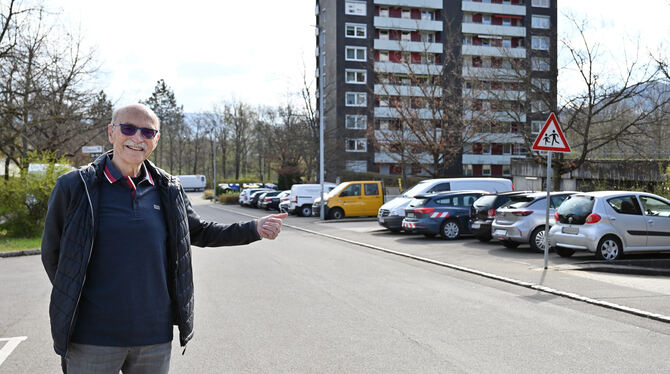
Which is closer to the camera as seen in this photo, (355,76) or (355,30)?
(355,30)

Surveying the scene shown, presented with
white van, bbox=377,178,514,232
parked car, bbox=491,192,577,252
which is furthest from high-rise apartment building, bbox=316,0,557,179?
parked car, bbox=491,192,577,252

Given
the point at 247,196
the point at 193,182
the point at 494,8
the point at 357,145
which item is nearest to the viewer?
the point at 247,196

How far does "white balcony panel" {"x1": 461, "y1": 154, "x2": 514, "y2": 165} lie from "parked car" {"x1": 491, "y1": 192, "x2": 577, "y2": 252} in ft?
192

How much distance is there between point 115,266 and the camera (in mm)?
2932

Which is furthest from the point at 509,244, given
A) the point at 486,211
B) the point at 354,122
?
the point at 354,122

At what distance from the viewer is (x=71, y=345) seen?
2.95 metres

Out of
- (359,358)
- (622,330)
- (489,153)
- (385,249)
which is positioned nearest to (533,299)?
(622,330)

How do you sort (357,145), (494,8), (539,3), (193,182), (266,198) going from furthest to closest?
(193,182) → (539,3) → (494,8) → (357,145) → (266,198)

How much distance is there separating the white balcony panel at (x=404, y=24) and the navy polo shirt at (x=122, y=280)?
72.7 m

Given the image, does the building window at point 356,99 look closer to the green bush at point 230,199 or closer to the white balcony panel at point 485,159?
the white balcony panel at point 485,159

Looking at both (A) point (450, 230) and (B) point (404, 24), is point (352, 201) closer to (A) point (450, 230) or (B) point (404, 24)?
(A) point (450, 230)

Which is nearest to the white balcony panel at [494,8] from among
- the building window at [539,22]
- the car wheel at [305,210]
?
the building window at [539,22]

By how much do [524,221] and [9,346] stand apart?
12248mm

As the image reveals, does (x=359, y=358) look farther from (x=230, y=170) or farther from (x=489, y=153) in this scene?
(x=230, y=170)
